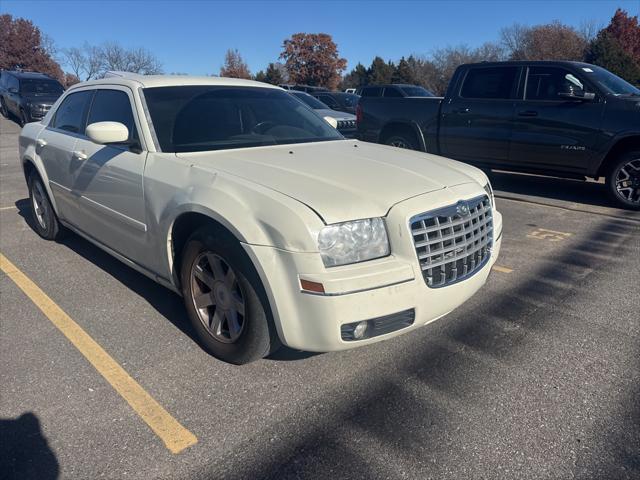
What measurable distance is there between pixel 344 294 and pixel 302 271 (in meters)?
0.23

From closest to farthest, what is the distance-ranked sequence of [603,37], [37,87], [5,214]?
[5,214], [37,87], [603,37]

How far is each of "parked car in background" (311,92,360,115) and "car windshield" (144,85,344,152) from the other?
538 inches

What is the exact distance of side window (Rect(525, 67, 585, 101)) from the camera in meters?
7.13

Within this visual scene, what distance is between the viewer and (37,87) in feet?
56.9

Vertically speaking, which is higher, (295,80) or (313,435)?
(295,80)

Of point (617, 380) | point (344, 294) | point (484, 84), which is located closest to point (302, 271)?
point (344, 294)

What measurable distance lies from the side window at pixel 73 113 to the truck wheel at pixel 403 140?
557 cm

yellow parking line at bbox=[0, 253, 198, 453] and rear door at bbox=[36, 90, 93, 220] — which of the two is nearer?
yellow parking line at bbox=[0, 253, 198, 453]

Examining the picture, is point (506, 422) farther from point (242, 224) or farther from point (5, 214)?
point (5, 214)

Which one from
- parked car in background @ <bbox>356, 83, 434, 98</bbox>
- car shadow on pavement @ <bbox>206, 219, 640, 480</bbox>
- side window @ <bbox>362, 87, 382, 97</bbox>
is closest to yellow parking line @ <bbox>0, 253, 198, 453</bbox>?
car shadow on pavement @ <bbox>206, 219, 640, 480</bbox>

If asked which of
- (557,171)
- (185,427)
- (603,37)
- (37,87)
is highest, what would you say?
(603,37)

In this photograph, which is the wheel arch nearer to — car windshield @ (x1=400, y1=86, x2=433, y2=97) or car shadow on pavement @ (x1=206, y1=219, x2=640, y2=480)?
car shadow on pavement @ (x1=206, y1=219, x2=640, y2=480)

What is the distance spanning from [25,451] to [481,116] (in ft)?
24.5

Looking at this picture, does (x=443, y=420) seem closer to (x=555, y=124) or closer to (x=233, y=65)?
(x=555, y=124)
